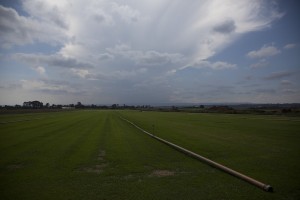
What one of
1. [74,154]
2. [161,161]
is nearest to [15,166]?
[74,154]

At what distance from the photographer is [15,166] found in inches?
416

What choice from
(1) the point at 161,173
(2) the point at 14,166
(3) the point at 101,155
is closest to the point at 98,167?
(3) the point at 101,155

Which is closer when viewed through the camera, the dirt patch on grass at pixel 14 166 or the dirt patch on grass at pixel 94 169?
the dirt patch on grass at pixel 94 169

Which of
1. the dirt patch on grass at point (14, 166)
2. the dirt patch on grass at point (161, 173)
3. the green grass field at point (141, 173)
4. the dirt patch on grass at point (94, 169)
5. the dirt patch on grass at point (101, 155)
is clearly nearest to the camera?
the green grass field at point (141, 173)

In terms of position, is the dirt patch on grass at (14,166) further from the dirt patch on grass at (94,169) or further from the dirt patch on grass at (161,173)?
the dirt patch on grass at (161,173)

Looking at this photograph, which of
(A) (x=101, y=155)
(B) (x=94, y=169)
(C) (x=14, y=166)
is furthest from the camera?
(A) (x=101, y=155)

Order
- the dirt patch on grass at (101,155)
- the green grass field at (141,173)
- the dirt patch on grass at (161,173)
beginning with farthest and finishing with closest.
Result: the dirt patch on grass at (101,155), the dirt patch on grass at (161,173), the green grass field at (141,173)

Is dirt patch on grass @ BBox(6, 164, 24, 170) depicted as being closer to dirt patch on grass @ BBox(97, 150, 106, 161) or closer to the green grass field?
the green grass field

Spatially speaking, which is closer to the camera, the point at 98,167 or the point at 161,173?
the point at 161,173

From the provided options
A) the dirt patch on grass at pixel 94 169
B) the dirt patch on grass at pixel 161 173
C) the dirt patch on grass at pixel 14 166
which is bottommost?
the dirt patch on grass at pixel 161 173

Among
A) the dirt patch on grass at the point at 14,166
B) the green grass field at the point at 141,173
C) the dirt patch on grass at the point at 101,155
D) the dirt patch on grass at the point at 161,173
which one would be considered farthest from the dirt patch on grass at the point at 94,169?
the dirt patch on grass at the point at 14,166

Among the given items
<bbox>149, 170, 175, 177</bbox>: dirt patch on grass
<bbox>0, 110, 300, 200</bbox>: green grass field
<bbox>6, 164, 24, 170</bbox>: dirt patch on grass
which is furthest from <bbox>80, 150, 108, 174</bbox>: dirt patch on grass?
<bbox>6, 164, 24, 170</bbox>: dirt patch on grass

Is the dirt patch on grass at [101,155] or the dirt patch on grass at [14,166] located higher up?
the dirt patch on grass at [101,155]

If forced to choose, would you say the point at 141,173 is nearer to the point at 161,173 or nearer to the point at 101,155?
the point at 161,173
